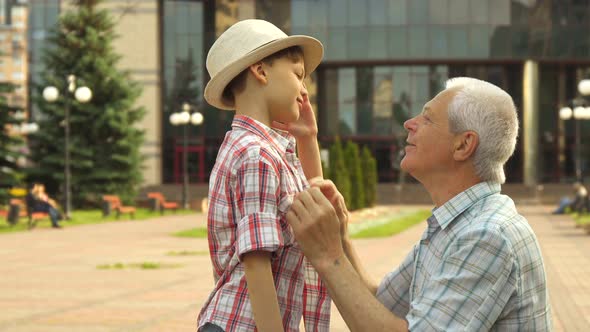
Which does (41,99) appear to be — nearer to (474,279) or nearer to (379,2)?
(379,2)

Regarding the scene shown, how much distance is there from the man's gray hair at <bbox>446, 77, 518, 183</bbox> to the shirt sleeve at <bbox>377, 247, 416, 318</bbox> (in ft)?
1.29

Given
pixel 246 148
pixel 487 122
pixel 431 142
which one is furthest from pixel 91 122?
pixel 487 122

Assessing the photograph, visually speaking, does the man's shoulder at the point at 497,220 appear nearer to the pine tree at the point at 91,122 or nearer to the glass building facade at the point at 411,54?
the pine tree at the point at 91,122

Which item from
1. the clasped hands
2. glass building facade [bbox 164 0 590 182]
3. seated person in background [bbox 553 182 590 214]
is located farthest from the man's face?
glass building facade [bbox 164 0 590 182]

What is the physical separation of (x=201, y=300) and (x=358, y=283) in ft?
25.3

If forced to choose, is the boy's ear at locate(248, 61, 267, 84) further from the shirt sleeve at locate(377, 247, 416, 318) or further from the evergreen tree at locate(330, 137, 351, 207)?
the evergreen tree at locate(330, 137, 351, 207)

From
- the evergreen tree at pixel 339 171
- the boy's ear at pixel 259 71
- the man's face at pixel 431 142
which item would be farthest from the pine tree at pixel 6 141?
the man's face at pixel 431 142

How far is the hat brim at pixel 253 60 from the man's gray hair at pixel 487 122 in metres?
0.53

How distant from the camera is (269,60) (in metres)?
2.80

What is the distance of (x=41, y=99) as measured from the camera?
137ft

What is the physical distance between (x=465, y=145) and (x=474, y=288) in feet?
1.37

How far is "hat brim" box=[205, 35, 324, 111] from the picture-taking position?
8.99 feet

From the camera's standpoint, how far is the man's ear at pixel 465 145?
242cm

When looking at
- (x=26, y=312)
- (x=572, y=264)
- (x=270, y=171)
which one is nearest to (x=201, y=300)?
(x=26, y=312)
